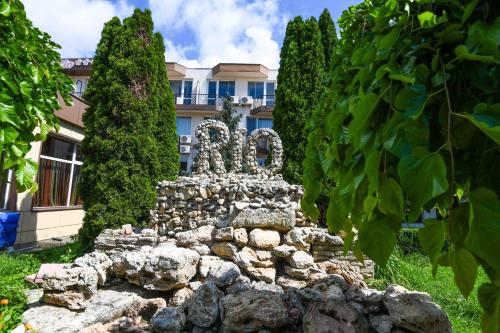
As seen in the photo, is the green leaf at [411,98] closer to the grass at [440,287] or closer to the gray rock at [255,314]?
the gray rock at [255,314]

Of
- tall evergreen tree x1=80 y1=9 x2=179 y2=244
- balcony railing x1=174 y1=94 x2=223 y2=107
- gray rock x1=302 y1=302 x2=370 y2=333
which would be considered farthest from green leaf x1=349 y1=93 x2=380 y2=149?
balcony railing x1=174 y1=94 x2=223 y2=107

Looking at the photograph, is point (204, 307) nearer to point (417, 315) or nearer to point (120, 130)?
point (417, 315)

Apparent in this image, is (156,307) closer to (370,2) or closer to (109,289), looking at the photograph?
(109,289)

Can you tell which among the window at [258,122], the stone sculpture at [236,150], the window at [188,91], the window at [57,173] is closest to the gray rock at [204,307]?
the stone sculpture at [236,150]

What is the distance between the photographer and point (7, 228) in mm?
7203

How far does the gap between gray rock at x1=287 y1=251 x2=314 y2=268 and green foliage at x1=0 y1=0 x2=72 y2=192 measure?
3.21 metres

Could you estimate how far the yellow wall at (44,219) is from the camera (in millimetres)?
8562

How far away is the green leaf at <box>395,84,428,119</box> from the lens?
0.65 m

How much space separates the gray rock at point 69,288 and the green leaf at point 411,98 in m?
3.64

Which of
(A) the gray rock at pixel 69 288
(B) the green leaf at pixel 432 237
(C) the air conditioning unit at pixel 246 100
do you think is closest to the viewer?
(B) the green leaf at pixel 432 237

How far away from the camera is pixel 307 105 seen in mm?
9977

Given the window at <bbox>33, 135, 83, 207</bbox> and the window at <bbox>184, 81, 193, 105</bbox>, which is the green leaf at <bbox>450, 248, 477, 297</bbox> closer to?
the window at <bbox>33, 135, 83, 207</bbox>

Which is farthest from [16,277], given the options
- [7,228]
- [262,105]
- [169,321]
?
[262,105]

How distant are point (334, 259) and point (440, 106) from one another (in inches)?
178
